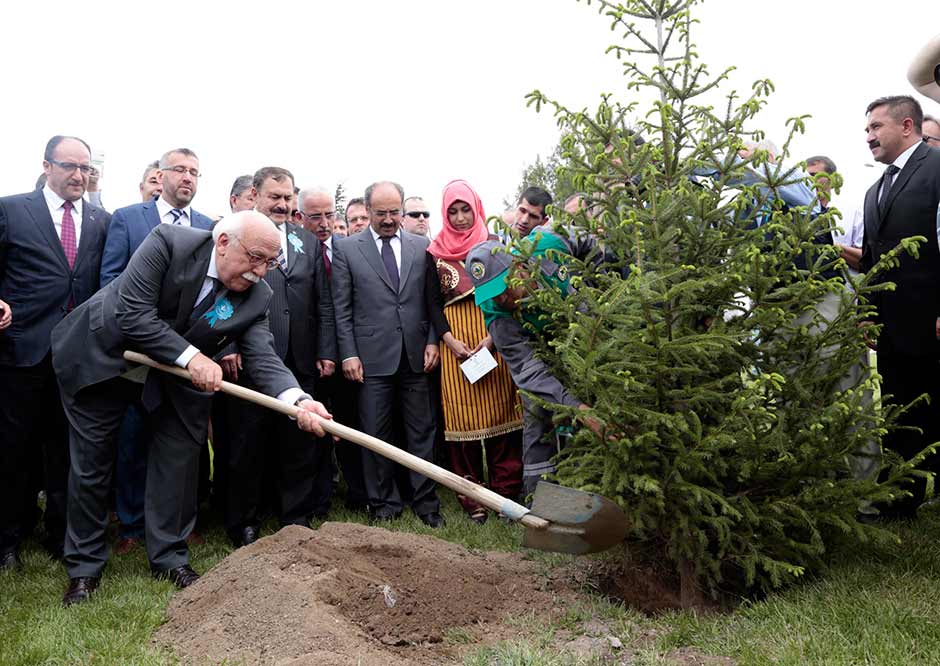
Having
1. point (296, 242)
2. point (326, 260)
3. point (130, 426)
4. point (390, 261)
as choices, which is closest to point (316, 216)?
point (326, 260)

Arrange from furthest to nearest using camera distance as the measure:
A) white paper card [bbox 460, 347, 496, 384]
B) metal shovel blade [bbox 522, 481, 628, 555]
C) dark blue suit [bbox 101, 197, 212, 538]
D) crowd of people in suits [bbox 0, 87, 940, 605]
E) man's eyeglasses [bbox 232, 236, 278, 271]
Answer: white paper card [bbox 460, 347, 496, 384], dark blue suit [bbox 101, 197, 212, 538], crowd of people in suits [bbox 0, 87, 940, 605], man's eyeglasses [bbox 232, 236, 278, 271], metal shovel blade [bbox 522, 481, 628, 555]

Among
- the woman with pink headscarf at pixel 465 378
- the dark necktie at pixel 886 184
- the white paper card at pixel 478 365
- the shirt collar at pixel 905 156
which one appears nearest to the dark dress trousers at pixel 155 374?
the white paper card at pixel 478 365

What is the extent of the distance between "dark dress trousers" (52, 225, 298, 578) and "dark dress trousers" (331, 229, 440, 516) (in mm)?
1089

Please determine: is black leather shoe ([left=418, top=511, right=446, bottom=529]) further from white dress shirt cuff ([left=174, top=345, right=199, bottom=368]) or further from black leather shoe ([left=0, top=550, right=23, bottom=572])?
black leather shoe ([left=0, top=550, right=23, bottom=572])

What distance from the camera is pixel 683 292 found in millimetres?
3711

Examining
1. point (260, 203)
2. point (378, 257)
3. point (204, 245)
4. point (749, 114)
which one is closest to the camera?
point (749, 114)

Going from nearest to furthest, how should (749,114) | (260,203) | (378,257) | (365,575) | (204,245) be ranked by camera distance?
1. (749,114)
2. (365,575)
3. (204,245)
4. (260,203)
5. (378,257)

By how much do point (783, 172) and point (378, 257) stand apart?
298cm

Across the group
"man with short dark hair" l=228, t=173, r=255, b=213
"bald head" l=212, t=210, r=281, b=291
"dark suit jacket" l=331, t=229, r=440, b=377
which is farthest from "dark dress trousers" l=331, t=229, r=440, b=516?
"bald head" l=212, t=210, r=281, b=291

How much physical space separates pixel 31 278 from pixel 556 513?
3.52m

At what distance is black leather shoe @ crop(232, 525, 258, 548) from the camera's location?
5.63 meters

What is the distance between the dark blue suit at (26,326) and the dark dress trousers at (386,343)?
1.72 m

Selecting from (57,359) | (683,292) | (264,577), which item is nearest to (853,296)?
(683,292)

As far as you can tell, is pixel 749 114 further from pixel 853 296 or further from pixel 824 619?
pixel 824 619
